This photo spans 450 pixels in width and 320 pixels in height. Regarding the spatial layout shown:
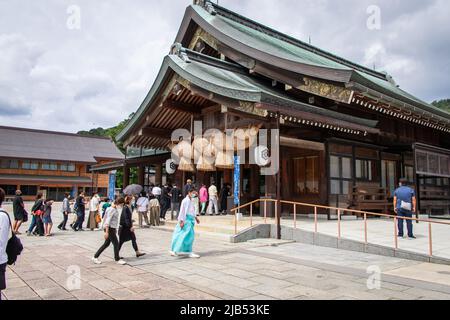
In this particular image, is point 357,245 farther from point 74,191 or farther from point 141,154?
point 74,191

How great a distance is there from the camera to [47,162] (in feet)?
138

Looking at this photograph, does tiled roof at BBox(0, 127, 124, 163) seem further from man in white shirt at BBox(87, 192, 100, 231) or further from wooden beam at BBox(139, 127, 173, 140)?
man in white shirt at BBox(87, 192, 100, 231)

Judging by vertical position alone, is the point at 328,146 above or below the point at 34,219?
above

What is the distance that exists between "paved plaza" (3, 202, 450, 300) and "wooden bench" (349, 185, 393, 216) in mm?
5111

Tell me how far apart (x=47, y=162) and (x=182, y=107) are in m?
34.7

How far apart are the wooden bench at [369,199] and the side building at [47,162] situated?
30877 mm

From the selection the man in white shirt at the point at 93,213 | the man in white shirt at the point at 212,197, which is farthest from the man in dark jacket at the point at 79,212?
the man in white shirt at the point at 212,197

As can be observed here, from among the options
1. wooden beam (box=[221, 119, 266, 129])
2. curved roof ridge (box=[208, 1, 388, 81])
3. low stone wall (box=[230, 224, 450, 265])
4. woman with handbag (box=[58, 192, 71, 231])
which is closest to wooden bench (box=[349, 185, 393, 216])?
low stone wall (box=[230, 224, 450, 265])

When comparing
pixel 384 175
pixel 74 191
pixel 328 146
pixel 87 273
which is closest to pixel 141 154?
pixel 328 146

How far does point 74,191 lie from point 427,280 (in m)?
42.7

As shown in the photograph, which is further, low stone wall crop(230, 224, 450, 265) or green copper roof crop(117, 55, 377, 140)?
green copper roof crop(117, 55, 377, 140)

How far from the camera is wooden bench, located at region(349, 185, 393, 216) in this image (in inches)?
507

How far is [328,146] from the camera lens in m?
12.7
